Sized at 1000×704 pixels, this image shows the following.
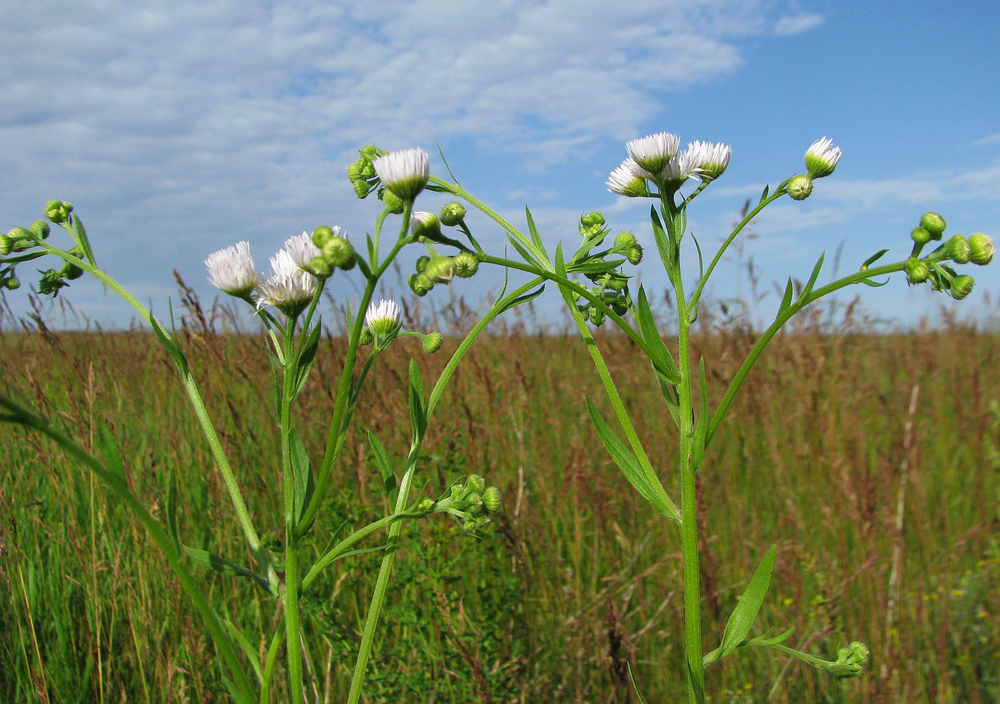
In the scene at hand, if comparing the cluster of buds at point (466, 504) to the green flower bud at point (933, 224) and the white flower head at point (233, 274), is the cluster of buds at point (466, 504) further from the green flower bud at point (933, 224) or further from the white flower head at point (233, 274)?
the green flower bud at point (933, 224)

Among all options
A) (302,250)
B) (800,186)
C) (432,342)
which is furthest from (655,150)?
(302,250)

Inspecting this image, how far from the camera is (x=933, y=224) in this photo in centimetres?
116

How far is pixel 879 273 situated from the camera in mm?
1112

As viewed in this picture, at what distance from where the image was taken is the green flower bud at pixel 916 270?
111 cm

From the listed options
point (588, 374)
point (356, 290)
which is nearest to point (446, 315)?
point (356, 290)

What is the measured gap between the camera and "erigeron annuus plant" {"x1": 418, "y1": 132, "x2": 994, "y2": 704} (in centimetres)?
112

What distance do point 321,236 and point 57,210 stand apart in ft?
1.92

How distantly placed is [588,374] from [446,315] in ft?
3.59

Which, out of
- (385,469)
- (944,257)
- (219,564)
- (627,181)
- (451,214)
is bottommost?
(219,564)

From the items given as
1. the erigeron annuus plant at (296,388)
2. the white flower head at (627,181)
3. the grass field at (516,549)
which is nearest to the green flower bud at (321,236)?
the erigeron annuus plant at (296,388)

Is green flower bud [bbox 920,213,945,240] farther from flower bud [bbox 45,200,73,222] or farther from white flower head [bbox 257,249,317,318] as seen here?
flower bud [bbox 45,200,73,222]

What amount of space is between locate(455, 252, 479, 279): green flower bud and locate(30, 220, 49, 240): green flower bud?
756 millimetres

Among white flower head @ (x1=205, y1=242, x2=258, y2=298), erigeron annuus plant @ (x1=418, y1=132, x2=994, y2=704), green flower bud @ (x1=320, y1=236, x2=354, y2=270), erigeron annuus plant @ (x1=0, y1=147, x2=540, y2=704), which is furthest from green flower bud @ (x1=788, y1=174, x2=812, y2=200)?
white flower head @ (x1=205, y1=242, x2=258, y2=298)

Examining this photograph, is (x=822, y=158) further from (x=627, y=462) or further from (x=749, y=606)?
(x=749, y=606)
